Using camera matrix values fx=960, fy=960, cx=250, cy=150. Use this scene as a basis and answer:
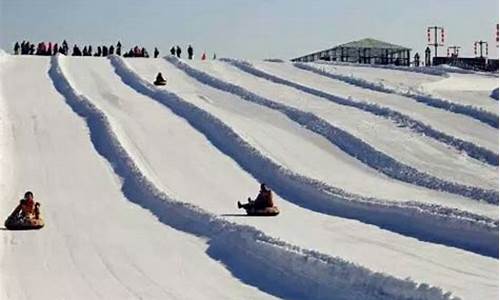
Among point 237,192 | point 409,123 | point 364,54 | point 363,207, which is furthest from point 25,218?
point 364,54

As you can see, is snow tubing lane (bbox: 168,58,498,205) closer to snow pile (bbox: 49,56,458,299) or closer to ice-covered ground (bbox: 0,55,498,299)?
ice-covered ground (bbox: 0,55,498,299)

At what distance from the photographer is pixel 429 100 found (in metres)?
28.4

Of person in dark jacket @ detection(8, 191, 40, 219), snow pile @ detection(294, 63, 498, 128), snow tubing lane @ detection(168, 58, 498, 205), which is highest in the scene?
person in dark jacket @ detection(8, 191, 40, 219)

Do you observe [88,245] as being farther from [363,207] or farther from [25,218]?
[363,207]

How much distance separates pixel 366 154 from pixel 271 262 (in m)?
9.95

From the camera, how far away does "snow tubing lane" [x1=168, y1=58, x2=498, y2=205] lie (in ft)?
55.5

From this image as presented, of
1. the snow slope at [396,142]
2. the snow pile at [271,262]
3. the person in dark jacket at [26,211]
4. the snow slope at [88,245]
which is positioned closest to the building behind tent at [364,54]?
the snow slope at [396,142]

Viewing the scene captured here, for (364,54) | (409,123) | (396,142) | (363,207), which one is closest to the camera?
(363,207)

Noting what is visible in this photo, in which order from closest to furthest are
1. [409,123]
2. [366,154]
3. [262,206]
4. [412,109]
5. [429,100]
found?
[262,206]
[366,154]
[409,123]
[412,109]
[429,100]

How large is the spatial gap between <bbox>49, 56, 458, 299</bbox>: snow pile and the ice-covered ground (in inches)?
1.0

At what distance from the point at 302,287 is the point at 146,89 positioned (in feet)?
73.3

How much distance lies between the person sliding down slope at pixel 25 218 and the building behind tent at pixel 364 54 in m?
34.1

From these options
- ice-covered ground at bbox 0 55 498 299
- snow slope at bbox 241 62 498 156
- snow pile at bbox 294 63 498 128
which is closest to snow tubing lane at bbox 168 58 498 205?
ice-covered ground at bbox 0 55 498 299

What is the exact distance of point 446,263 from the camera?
11.3 meters
